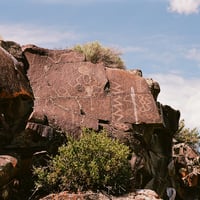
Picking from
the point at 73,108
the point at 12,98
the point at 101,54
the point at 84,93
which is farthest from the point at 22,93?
the point at 101,54

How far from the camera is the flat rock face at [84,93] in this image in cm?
1079

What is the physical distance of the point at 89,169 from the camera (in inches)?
318

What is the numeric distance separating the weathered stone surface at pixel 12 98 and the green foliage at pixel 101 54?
11116 millimetres

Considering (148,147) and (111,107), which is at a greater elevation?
(111,107)

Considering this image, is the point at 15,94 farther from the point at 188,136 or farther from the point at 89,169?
the point at 188,136

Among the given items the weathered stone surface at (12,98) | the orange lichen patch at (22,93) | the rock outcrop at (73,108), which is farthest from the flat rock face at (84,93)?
the orange lichen patch at (22,93)

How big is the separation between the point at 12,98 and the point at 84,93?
3180 mm

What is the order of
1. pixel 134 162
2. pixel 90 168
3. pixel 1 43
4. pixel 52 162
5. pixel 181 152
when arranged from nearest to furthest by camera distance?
pixel 90 168, pixel 52 162, pixel 134 162, pixel 1 43, pixel 181 152

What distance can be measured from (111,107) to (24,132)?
118 inches

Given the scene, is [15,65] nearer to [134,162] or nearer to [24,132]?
[24,132]

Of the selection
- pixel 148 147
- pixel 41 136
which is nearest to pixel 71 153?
pixel 41 136

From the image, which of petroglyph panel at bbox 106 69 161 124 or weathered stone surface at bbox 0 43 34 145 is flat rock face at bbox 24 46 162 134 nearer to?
petroglyph panel at bbox 106 69 161 124

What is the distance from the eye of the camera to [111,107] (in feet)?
37.3

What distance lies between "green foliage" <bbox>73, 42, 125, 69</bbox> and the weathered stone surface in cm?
1112
